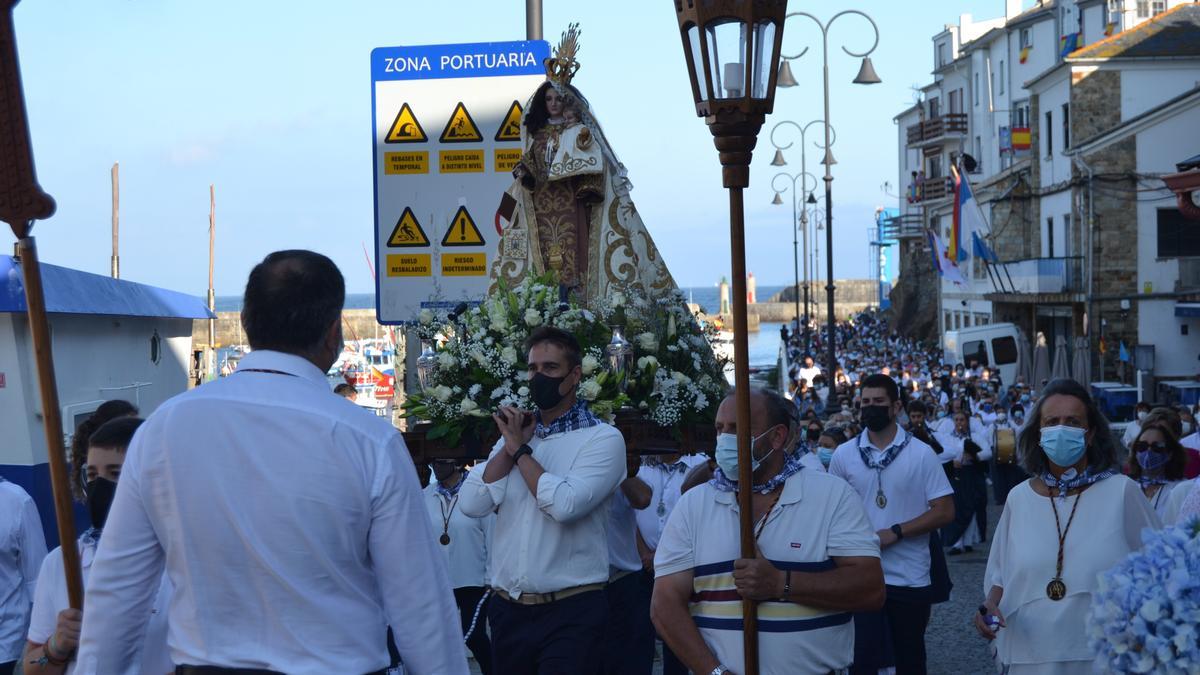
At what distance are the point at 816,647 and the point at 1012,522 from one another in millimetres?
1438

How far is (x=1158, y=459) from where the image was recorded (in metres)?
7.03

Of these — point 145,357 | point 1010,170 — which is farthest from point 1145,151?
point 145,357

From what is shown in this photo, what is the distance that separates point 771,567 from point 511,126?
5.15m

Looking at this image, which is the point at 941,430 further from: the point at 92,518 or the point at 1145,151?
the point at 1145,151

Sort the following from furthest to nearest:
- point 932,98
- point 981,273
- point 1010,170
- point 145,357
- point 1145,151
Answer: point 932,98 < point 981,273 < point 1010,170 < point 1145,151 < point 145,357

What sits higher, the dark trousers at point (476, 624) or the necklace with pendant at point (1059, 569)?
the necklace with pendant at point (1059, 569)

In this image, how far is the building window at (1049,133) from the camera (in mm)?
42750

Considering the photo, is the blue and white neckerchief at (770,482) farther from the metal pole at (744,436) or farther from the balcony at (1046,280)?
the balcony at (1046,280)

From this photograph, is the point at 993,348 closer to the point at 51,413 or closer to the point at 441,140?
the point at 441,140

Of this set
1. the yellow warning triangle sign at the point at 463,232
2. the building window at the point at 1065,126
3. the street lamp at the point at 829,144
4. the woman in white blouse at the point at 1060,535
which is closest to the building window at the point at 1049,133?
the building window at the point at 1065,126

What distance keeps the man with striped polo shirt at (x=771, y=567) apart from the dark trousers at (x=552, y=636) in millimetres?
1095

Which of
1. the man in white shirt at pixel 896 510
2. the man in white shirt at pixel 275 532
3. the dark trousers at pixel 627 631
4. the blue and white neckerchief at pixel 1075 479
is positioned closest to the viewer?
the man in white shirt at pixel 275 532

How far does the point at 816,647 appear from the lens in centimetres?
451

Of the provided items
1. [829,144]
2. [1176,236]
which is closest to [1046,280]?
[1176,236]
